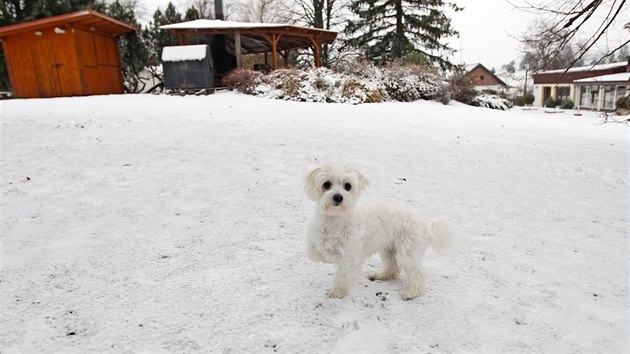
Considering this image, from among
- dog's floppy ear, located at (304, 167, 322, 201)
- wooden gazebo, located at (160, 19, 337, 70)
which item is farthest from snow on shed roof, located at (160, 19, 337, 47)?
dog's floppy ear, located at (304, 167, 322, 201)

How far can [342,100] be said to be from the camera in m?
14.2

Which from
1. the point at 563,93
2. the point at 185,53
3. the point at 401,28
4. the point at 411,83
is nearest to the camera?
the point at 185,53

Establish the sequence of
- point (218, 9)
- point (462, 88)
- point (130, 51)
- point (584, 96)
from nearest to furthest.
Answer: point (462, 88) → point (130, 51) → point (218, 9) → point (584, 96)

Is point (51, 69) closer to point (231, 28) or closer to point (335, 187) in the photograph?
point (231, 28)

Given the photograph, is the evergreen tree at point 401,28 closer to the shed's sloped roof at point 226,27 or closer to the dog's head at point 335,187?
the shed's sloped roof at point 226,27

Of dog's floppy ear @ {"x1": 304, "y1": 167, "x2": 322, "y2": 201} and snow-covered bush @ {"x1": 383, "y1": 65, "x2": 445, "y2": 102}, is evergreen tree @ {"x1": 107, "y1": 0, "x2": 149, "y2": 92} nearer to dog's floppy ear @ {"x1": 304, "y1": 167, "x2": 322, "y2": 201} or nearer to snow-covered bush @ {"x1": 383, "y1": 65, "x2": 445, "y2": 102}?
snow-covered bush @ {"x1": 383, "y1": 65, "x2": 445, "y2": 102}

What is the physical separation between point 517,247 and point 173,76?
50.2 feet

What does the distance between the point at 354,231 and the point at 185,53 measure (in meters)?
15.3

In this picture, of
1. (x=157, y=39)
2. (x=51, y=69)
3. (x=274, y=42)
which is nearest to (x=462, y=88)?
(x=274, y=42)

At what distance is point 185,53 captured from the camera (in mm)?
15680

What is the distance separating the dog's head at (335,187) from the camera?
2.80m

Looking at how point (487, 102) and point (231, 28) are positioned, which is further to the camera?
point (487, 102)

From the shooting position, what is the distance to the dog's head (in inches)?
110

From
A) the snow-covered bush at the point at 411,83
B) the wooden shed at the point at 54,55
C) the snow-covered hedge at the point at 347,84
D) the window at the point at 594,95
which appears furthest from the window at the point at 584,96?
the wooden shed at the point at 54,55
